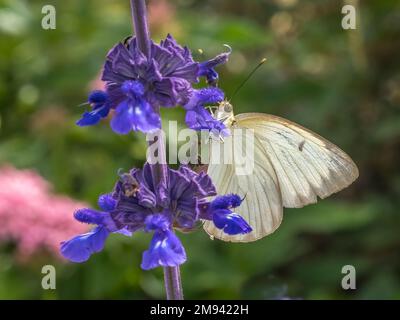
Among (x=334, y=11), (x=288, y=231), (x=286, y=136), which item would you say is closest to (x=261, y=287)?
(x=286, y=136)

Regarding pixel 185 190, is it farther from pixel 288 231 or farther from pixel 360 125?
pixel 360 125

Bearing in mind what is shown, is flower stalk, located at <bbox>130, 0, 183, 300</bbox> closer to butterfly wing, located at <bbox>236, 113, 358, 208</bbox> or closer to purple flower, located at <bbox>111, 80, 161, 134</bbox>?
purple flower, located at <bbox>111, 80, 161, 134</bbox>

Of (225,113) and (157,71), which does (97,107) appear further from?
(225,113)

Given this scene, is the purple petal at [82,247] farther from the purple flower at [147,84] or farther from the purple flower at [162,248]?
the purple flower at [147,84]

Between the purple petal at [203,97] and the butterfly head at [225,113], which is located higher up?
the butterfly head at [225,113]

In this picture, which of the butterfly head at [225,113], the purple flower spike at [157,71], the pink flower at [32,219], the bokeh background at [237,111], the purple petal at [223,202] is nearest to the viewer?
the purple flower spike at [157,71]

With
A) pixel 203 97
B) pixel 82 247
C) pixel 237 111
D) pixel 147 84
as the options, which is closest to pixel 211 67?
pixel 203 97

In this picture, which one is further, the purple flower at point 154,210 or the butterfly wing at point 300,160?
the butterfly wing at point 300,160

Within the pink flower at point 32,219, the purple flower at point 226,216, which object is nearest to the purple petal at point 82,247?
the purple flower at point 226,216
